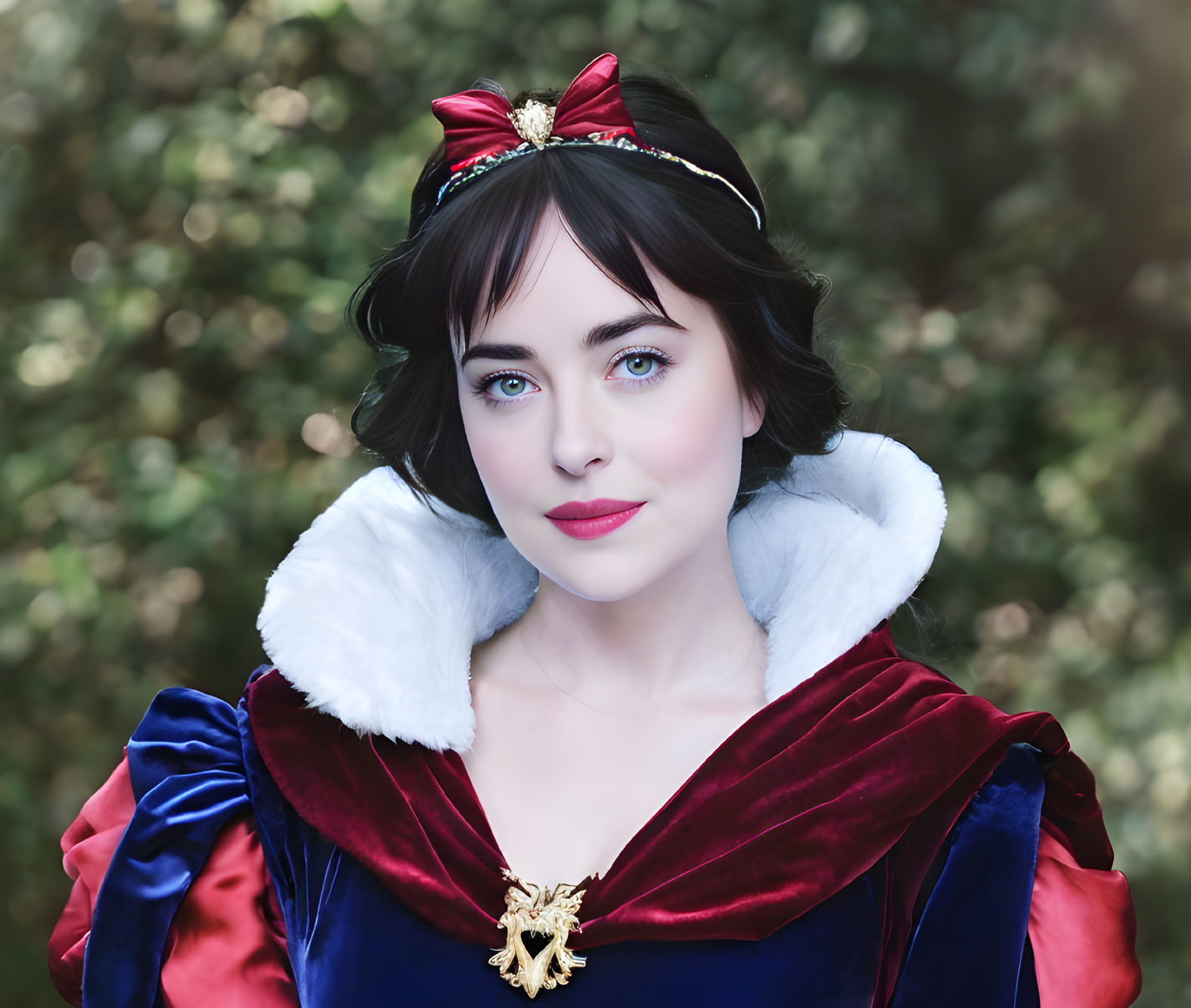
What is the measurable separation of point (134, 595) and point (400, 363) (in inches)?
44.6

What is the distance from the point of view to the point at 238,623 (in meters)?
2.25

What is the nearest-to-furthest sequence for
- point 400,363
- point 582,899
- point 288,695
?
1. point 582,899
2. point 288,695
3. point 400,363

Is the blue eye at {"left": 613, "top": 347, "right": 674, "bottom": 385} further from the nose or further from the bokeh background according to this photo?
the bokeh background

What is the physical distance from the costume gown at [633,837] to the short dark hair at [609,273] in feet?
0.34

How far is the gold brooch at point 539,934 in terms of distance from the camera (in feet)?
3.50

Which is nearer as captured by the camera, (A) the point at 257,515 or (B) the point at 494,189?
(B) the point at 494,189

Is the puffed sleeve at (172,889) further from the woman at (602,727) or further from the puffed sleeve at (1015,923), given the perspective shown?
the puffed sleeve at (1015,923)

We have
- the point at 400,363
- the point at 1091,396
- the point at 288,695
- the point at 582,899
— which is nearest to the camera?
the point at 582,899

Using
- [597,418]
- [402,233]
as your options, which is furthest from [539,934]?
[402,233]

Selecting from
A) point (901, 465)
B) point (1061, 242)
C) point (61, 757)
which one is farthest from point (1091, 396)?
point (61, 757)

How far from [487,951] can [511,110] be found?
2.43ft

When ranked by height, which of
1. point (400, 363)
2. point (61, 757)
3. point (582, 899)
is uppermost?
point (400, 363)

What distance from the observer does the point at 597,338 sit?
43.1 inches

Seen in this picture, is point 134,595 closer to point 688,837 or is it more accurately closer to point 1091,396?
point 688,837
